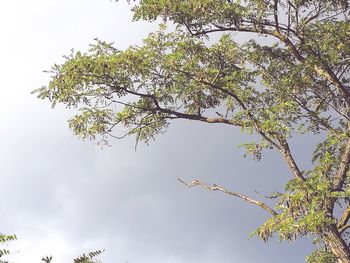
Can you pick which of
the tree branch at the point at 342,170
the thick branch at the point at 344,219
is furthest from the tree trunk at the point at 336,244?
the thick branch at the point at 344,219

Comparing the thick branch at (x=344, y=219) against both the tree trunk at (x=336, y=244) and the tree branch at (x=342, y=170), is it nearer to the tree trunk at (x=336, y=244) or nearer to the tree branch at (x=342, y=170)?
the tree branch at (x=342, y=170)

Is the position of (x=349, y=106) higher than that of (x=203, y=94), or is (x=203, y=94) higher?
(x=203, y=94)

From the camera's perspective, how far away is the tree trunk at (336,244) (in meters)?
11.3

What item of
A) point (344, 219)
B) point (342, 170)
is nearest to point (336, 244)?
point (344, 219)

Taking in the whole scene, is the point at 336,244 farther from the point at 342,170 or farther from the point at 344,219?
the point at 342,170

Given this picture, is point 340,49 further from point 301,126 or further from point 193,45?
point 193,45

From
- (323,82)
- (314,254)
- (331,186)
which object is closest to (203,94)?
(323,82)

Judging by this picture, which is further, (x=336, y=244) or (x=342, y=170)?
(x=342, y=170)

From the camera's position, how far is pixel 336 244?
11.4m

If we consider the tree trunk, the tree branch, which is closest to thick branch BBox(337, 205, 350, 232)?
the tree branch

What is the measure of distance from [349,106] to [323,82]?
113cm

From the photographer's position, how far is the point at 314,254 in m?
13.7

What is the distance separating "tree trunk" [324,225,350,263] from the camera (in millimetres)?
11297

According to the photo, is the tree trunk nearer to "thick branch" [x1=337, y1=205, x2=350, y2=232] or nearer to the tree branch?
the tree branch
